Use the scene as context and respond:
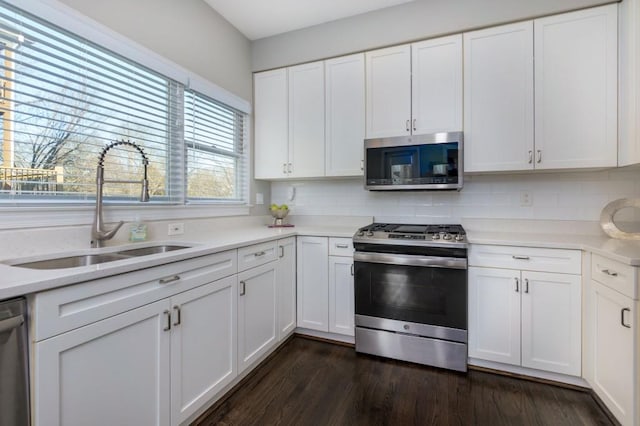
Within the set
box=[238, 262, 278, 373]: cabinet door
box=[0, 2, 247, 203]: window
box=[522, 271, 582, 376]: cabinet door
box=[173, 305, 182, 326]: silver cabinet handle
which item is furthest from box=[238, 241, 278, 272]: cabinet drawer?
box=[522, 271, 582, 376]: cabinet door

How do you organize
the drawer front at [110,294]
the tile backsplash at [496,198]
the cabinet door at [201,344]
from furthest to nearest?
the tile backsplash at [496,198] → the cabinet door at [201,344] → the drawer front at [110,294]

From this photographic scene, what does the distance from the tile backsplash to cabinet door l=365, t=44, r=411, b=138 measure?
A: 0.61 m

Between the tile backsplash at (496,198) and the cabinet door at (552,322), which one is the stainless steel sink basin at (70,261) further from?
the cabinet door at (552,322)

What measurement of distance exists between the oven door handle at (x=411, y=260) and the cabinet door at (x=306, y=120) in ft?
3.08

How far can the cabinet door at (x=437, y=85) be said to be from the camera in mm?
2371

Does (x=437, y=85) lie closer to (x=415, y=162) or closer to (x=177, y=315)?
(x=415, y=162)

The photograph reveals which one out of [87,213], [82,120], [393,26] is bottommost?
[87,213]

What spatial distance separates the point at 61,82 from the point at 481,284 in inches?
109

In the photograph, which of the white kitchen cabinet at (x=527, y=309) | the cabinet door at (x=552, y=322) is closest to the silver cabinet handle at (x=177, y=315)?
the white kitchen cabinet at (x=527, y=309)

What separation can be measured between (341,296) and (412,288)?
587mm

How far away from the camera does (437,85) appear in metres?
2.42

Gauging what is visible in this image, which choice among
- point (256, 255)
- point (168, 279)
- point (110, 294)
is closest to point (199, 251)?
point (168, 279)

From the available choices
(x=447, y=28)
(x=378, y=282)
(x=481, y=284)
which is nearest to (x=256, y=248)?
(x=378, y=282)

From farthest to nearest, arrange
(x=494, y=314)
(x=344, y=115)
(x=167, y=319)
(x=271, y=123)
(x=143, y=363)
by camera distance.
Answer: (x=271, y=123), (x=344, y=115), (x=494, y=314), (x=167, y=319), (x=143, y=363)
